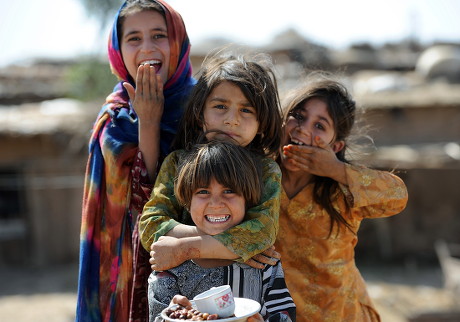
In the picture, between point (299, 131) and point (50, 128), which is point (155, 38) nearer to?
point (299, 131)

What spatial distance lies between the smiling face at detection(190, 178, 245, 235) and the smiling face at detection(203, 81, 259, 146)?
0.77ft

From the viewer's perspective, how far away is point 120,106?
2.51 m

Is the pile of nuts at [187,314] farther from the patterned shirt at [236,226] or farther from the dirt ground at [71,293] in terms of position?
the dirt ground at [71,293]

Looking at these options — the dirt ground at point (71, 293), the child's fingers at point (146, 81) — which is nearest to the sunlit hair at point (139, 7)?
the child's fingers at point (146, 81)

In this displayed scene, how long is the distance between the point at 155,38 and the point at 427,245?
373 inches

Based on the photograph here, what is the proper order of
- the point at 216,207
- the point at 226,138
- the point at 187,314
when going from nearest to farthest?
the point at 187,314, the point at 216,207, the point at 226,138

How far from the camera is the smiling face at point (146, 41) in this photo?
240cm

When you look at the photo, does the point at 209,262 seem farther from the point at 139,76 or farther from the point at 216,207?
the point at 139,76

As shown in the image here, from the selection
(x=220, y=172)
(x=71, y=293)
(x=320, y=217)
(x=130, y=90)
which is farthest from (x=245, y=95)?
(x=71, y=293)

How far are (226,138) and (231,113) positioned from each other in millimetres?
92

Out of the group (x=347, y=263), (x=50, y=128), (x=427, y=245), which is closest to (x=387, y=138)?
(x=427, y=245)

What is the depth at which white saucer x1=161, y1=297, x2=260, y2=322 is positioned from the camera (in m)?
1.69

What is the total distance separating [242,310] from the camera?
179cm

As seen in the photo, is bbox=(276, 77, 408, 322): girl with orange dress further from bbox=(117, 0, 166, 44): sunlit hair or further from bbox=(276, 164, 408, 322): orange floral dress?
bbox=(117, 0, 166, 44): sunlit hair
